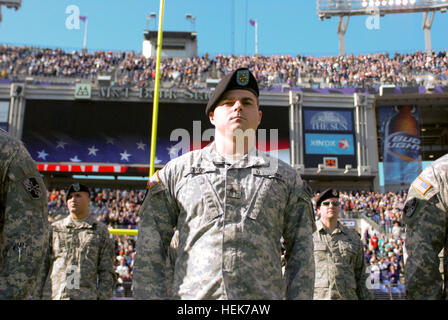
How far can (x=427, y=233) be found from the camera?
2611 millimetres

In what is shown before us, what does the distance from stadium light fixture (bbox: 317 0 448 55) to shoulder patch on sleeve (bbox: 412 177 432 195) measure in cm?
3497

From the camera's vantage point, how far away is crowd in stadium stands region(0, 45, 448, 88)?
101 feet

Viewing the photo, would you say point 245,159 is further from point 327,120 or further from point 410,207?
point 327,120

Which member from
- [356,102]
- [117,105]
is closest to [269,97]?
[356,102]

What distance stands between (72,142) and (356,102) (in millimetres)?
17064

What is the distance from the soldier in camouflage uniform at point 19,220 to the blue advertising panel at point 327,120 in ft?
90.1

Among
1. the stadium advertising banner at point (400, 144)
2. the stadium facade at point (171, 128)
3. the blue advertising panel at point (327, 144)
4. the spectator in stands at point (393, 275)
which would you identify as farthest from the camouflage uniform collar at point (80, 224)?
the stadium advertising banner at point (400, 144)

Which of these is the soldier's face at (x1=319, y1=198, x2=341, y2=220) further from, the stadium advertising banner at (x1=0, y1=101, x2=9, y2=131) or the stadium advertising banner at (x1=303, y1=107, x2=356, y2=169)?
the stadium advertising banner at (x1=0, y1=101, x2=9, y2=131)

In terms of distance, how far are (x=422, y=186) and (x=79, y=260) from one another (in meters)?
3.77

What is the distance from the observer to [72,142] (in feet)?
90.4

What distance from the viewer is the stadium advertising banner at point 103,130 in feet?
89.8
